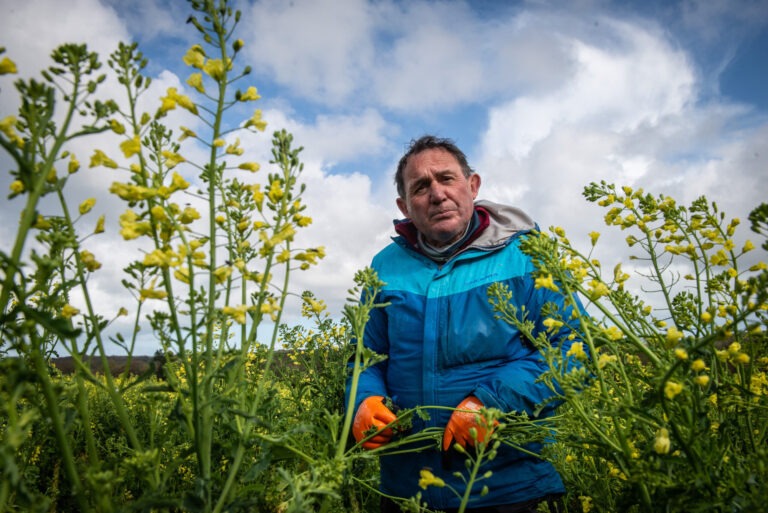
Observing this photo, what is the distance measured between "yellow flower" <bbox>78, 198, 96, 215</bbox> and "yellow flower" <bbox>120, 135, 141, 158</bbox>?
202 millimetres

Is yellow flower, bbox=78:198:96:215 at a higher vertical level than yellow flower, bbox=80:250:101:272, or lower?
higher

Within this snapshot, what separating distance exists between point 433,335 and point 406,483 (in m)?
0.95

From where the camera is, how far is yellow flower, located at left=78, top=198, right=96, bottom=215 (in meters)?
1.11

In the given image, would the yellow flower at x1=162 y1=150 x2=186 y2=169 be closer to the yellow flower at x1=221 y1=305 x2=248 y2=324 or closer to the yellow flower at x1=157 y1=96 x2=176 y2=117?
the yellow flower at x1=157 y1=96 x2=176 y2=117

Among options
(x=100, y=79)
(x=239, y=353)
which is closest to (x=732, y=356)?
(x=239, y=353)

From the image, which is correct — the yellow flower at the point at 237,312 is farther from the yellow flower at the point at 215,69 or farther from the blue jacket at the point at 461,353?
the blue jacket at the point at 461,353

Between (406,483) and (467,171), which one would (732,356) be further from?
(467,171)

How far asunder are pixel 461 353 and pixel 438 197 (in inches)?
46.2

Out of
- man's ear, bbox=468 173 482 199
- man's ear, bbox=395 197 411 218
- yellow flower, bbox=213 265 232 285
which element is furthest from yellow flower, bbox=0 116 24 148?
man's ear, bbox=468 173 482 199

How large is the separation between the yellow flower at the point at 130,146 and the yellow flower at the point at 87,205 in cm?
20

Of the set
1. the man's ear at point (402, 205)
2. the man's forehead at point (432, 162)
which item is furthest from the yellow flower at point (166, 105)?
the man's ear at point (402, 205)

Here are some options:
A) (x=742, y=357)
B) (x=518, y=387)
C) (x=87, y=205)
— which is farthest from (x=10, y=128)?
(x=518, y=387)

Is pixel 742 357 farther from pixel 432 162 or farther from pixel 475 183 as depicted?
pixel 475 183

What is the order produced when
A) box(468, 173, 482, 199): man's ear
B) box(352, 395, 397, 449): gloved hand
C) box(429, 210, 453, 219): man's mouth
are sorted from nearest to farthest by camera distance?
box(352, 395, 397, 449): gloved hand < box(429, 210, 453, 219): man's mouth < box(468, 173, 482, 199): man's ear
